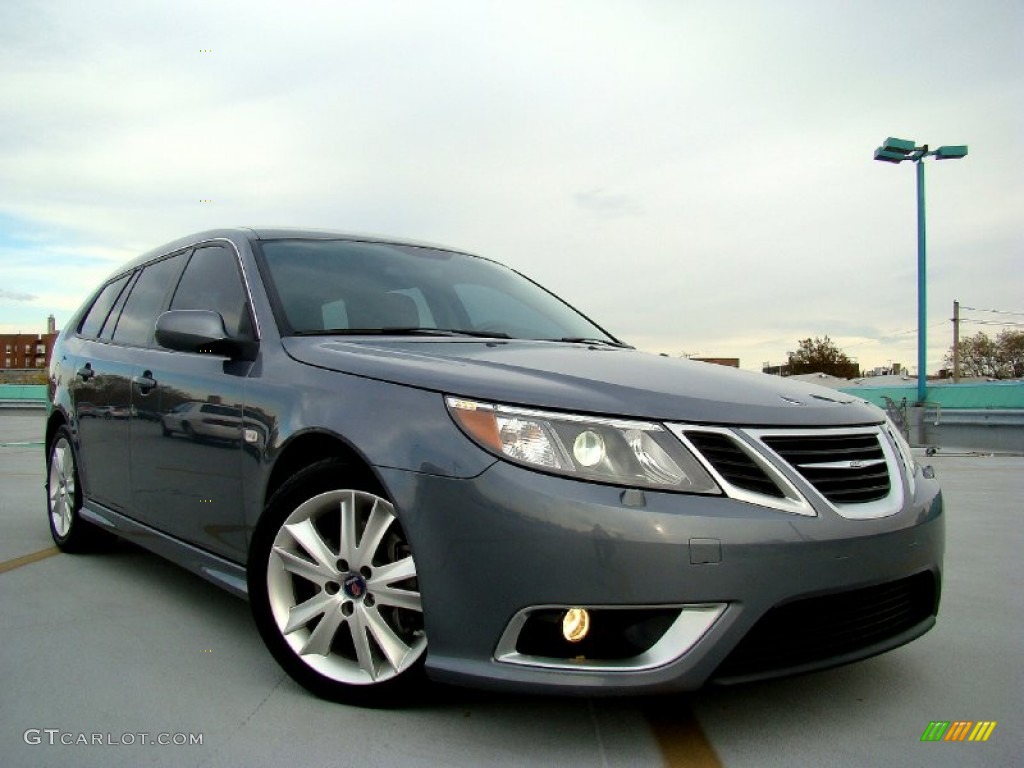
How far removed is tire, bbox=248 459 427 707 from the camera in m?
2.31

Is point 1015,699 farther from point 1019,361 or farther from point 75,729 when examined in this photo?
point 1019,361

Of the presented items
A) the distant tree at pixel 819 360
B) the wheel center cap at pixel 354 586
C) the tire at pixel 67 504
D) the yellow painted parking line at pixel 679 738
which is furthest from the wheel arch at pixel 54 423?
the distant tree at pixel 819 360

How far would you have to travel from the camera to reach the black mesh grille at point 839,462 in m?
2.21

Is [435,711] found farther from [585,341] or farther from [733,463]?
[585,341]

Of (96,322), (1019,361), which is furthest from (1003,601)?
(1019,361)

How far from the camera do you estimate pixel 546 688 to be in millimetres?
2045

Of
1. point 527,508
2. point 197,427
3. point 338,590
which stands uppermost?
point 197,427

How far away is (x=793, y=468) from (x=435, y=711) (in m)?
1.17

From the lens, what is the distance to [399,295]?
3414mm

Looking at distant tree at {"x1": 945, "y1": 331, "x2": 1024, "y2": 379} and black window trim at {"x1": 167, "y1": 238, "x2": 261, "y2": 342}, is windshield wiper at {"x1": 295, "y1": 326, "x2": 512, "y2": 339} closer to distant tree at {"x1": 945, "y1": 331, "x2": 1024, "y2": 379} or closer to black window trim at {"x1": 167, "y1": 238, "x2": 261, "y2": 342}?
black window trim at {"x1": 167, "y1": 238, "x2": 261, "y2": 342}

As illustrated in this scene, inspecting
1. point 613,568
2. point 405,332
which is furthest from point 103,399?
point 613,568

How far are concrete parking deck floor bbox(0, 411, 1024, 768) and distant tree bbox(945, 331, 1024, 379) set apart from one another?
225 feet

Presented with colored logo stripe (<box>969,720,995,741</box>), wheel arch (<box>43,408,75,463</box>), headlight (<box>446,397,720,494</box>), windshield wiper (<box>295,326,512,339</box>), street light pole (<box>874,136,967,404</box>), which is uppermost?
street light pole (<box>874,136,967,404</box>)

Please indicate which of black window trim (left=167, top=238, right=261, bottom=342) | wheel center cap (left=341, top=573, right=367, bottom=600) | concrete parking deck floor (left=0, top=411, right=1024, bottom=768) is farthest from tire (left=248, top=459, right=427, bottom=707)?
black window trim (left=167, top=238, right=261, bottom=342)
